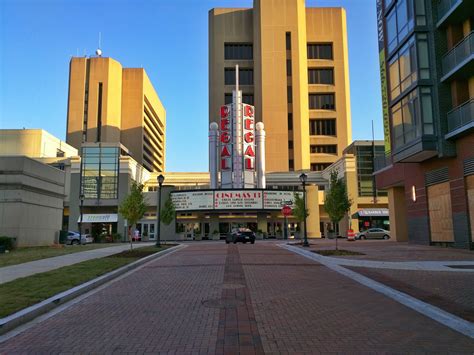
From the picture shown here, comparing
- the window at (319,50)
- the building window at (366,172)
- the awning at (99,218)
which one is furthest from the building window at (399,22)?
the window at (319,50)

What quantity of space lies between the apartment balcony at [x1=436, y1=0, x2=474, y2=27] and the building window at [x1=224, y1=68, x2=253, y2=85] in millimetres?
55693

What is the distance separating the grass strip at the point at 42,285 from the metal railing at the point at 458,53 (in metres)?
20.9

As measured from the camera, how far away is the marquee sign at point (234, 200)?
2015 inches

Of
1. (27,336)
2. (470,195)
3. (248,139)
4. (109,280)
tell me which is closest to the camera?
(27,336)

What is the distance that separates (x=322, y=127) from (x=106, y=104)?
5042 cm

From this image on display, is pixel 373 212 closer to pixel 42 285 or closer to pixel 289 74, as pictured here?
pixel 289 74

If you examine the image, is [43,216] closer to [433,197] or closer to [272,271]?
[272,271]

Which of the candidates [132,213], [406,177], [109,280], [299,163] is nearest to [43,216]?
[132,213]

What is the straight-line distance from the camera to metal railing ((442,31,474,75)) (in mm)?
23072

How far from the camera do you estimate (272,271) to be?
14.5 m

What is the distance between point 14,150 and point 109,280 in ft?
276

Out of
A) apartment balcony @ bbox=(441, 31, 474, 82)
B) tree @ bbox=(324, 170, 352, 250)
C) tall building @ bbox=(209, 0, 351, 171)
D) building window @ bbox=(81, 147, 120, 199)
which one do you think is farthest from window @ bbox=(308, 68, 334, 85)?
tree @ bbox=(324, 170, 352, 250)

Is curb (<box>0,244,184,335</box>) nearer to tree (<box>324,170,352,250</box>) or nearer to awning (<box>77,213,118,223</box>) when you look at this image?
tree (<box>324,170,352,250</box>)

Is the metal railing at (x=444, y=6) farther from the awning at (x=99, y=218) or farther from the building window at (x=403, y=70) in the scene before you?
the awning at (x=99, y=218)
